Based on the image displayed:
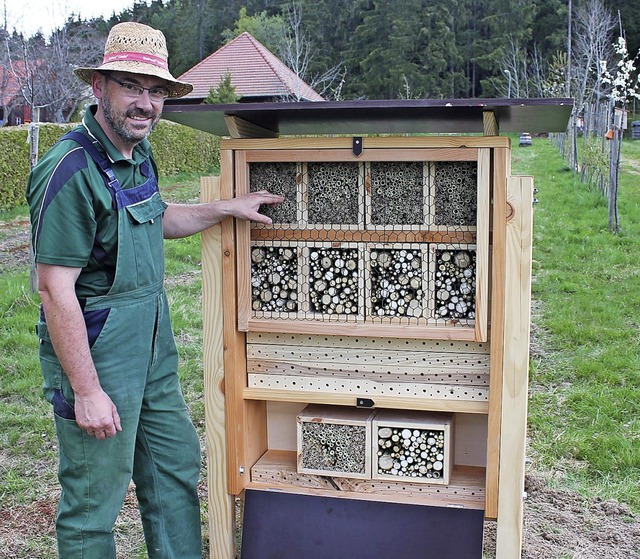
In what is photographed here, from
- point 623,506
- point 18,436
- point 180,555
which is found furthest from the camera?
point 18,436

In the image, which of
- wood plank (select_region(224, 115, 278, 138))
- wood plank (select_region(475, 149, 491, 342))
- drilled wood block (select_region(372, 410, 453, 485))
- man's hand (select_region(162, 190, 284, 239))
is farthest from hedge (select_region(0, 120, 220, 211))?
wood plank (select_region(475, 149, 491, 342))

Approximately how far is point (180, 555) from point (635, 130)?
32.2 m

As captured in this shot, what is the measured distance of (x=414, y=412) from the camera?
3.28 metres

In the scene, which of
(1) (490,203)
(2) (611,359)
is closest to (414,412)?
(1) (490,203)

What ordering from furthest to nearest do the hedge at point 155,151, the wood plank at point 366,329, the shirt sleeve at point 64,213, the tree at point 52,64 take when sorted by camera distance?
the tree at point 52,64
the hedge at point 155,151
the wood plank at point 366,329
the shirt sleeve at point 64,213

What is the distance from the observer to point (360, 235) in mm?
3025

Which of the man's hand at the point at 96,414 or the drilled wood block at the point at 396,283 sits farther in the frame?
the drilled wood block at the point at 396,283

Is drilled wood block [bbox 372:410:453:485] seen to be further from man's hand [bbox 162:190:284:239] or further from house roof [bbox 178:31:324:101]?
house roof [bbox 178:31:324:101]

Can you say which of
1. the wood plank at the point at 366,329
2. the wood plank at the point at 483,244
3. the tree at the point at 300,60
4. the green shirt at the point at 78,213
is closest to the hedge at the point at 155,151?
the tree at the point at 300,60

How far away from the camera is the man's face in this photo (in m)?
2.68

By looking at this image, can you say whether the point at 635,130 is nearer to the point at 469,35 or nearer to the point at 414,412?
the point at 469,35

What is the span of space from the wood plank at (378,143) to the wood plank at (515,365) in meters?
0.17

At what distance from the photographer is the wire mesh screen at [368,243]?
2971 millimetres

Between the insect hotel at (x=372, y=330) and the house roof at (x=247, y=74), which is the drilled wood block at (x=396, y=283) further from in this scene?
the house roof at (x=247, y=74)
